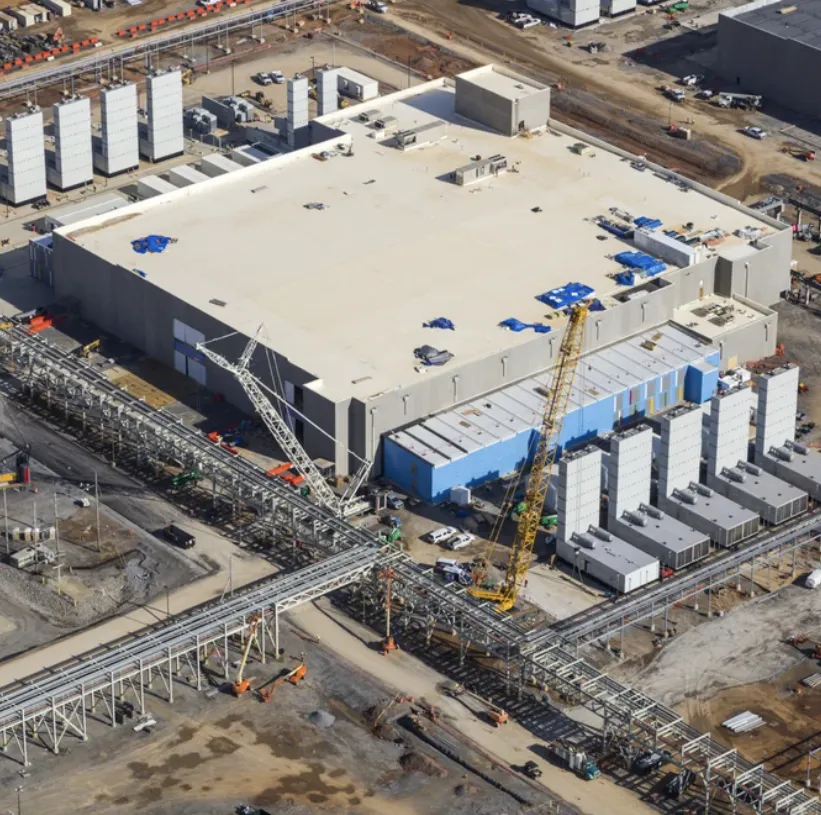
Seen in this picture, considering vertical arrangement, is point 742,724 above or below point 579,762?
below

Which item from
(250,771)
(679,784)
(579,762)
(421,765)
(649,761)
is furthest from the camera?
(421,765)

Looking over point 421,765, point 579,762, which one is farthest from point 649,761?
point 421,765

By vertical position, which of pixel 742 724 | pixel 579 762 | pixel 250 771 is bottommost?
pixel 250 771

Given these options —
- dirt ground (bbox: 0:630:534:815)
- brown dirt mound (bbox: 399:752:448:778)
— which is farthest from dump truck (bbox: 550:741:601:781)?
brown dirt mound (bbox: 399:752:448:778)

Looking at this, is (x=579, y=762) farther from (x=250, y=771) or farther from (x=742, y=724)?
(x=250, y=771)

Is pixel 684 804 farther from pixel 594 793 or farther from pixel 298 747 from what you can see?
pixel 298 747

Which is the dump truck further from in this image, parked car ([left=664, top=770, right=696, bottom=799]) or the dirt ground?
parked car ([left=664, top=770, right=696, bottom=799])

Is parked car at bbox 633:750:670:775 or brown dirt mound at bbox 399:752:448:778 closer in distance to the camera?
parked car at bbox 633:750:670:775
